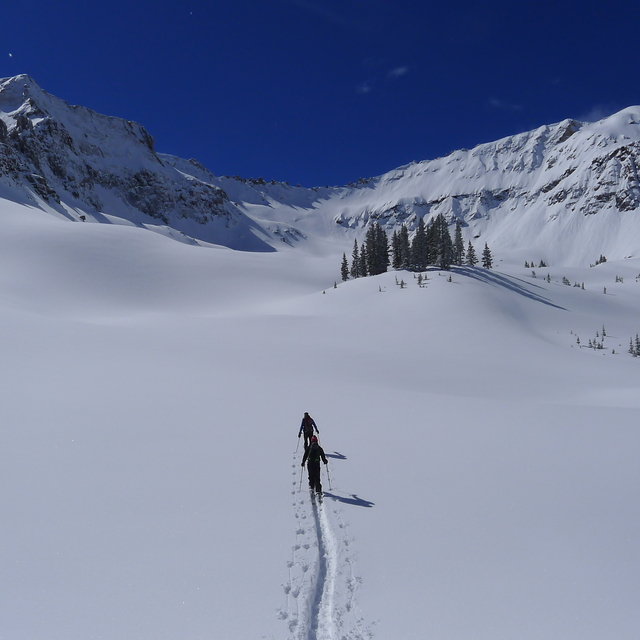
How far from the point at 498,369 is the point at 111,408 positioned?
2018 cm

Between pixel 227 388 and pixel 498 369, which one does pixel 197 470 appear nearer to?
pixel 227 388

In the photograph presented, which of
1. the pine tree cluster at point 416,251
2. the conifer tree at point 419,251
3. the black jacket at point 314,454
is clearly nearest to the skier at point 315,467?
the black jacket at point 314,454

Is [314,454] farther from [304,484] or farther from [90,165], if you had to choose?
[90,165]

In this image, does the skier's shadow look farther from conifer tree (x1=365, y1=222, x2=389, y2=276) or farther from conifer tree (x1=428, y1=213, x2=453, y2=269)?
conifer tree (x1=365, y1=222, x2=389, y2=276)

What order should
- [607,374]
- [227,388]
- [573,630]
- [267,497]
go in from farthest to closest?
[607,374] < [227,388] < [267,497] < [573,630]

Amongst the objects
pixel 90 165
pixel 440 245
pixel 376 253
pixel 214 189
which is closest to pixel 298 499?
pixel 440 245

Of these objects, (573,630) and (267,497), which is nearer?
(573,630)

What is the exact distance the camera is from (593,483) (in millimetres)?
7738

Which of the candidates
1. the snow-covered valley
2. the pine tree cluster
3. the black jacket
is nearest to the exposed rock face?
the pine tree cluster

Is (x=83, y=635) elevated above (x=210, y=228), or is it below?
below

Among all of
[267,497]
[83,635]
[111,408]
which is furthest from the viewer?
[111,408]

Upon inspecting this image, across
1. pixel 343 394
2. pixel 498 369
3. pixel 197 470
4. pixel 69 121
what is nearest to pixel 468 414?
pixel 343 394

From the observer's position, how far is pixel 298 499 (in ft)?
24.2

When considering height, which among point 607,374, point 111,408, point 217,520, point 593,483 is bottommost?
point 217,520
